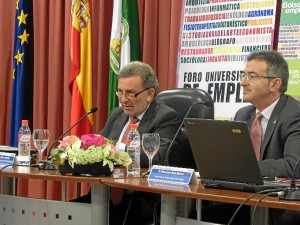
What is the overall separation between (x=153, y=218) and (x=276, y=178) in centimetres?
84

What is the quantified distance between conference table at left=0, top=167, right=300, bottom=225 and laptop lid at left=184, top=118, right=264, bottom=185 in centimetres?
8

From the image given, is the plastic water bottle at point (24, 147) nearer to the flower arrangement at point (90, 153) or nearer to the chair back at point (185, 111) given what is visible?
the flower arrangement at point (90, 153)

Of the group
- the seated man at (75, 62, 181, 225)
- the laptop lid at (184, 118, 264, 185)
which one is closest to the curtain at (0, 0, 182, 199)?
the seated man at (75, 62, 181, 225)

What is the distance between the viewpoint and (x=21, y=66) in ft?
20.5

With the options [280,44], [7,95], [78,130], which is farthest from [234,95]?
[7,95]

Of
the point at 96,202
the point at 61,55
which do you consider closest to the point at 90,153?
the point at 96,202

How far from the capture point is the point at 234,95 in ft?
15.8

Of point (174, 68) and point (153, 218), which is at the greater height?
point (174, 68)

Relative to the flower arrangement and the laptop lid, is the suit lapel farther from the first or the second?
the laptop lid

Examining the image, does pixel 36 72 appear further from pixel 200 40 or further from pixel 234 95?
pixel 234 95

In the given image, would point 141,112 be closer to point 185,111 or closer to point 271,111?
point 185,111

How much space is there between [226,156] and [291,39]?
7.04 feet

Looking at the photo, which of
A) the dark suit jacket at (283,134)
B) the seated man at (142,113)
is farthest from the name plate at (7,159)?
the dark suit jacket at (283,134)

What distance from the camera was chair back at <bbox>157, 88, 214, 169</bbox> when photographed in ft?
12.8
